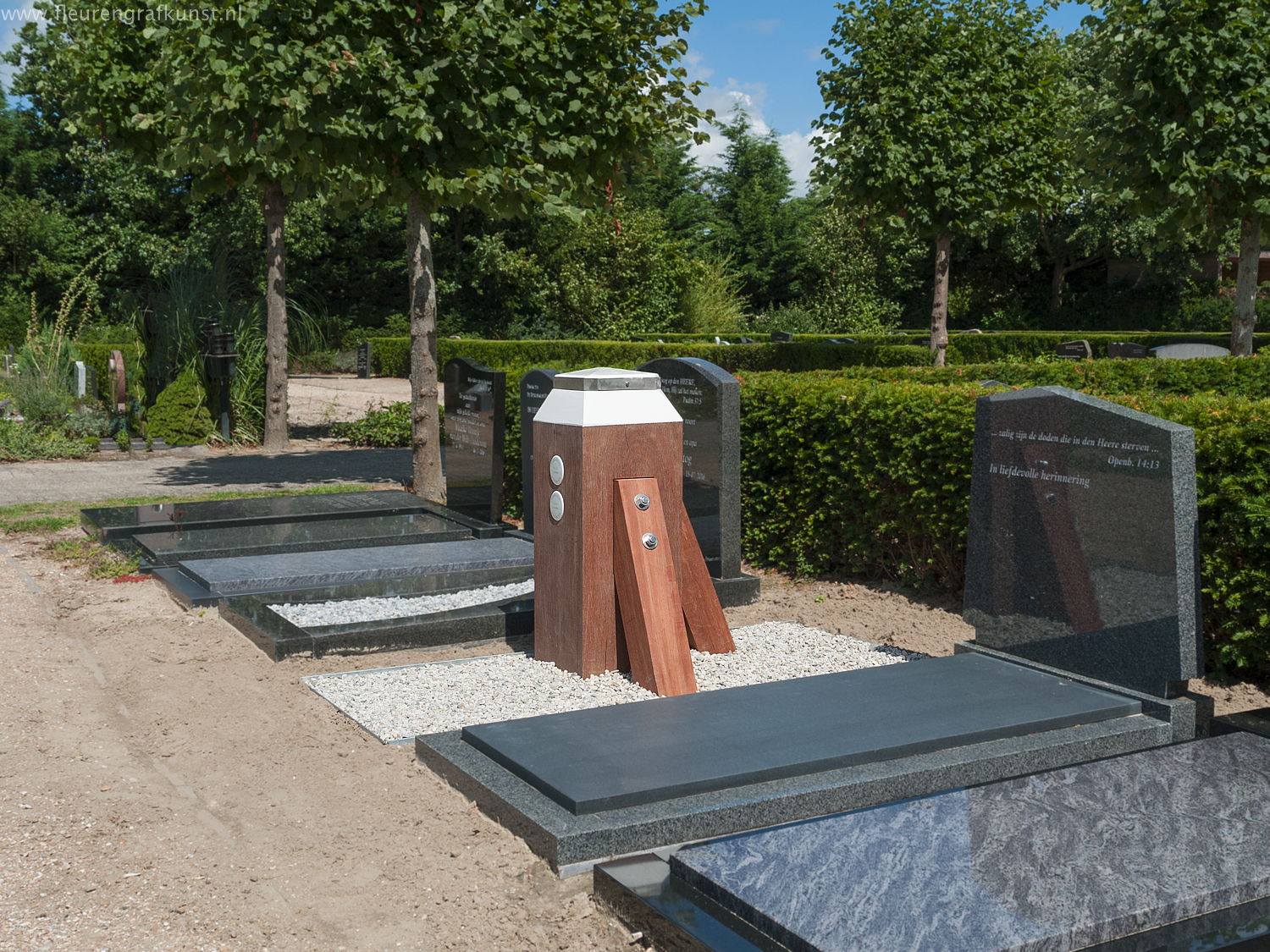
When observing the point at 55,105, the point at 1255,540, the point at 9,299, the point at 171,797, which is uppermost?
the point at 55,105

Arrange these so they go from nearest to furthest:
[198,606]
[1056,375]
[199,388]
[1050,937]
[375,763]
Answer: [1050,937] < [375,763] < [198,606] < [1056,375] < [199,388]

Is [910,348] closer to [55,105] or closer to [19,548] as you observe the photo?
[19,548]

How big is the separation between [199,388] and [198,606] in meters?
9.45

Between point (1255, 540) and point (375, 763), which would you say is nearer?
point (375, 763)

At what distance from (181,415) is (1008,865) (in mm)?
14084

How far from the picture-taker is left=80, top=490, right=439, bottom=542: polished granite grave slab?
28.8 feet

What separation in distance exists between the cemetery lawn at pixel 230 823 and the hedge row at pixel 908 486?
1.98 feet

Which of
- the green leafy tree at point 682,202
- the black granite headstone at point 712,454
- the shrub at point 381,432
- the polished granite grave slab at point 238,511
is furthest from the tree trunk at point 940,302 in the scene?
the green leafy tree at point 682,202

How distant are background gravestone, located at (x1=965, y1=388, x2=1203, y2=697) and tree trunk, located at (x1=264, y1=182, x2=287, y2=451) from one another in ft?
36.7

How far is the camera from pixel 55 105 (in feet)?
111

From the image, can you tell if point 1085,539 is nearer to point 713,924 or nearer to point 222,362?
point 713,924

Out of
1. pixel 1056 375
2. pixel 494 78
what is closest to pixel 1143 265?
pixel 1056 375

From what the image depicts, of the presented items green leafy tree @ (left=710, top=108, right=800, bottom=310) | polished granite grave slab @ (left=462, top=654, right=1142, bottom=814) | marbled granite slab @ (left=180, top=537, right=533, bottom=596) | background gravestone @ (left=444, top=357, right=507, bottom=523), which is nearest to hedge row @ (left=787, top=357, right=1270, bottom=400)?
background gravestone @ (left=444, top=357, right=507, bottom=523)

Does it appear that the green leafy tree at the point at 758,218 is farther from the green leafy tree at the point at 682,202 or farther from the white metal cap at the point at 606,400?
the white metal cap at the point at 606,400
